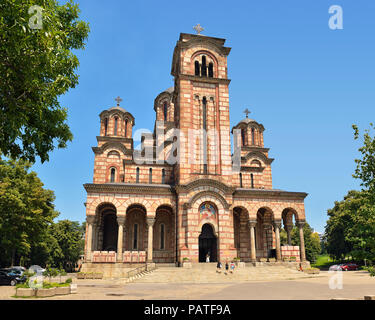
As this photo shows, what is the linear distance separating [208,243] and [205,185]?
6372 millimetres

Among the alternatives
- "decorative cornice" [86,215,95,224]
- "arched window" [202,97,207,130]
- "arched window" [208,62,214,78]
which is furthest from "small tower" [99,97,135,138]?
"decorative cornice" [86,215,95,224]

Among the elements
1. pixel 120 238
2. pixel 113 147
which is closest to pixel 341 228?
pixel 120 238

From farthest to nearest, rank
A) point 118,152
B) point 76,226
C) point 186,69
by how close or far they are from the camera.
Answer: point 76,226
point 118,152
point 186,69

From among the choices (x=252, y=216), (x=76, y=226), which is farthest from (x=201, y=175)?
(x=76, y=226)

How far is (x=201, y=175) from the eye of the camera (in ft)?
102

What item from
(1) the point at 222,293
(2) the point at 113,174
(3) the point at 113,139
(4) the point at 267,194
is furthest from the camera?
(3) the point at 113,139

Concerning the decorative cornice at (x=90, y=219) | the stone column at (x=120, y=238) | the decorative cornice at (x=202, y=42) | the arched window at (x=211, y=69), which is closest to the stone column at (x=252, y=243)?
the stone column at (x=120, y=238)

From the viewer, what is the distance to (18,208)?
95.7 ft

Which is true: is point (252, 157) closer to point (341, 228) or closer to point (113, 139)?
point (341, 228)

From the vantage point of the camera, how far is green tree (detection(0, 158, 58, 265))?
94.8 ft

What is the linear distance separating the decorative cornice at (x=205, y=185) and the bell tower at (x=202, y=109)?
1.92 feet

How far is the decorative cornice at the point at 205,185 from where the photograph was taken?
30.1m
